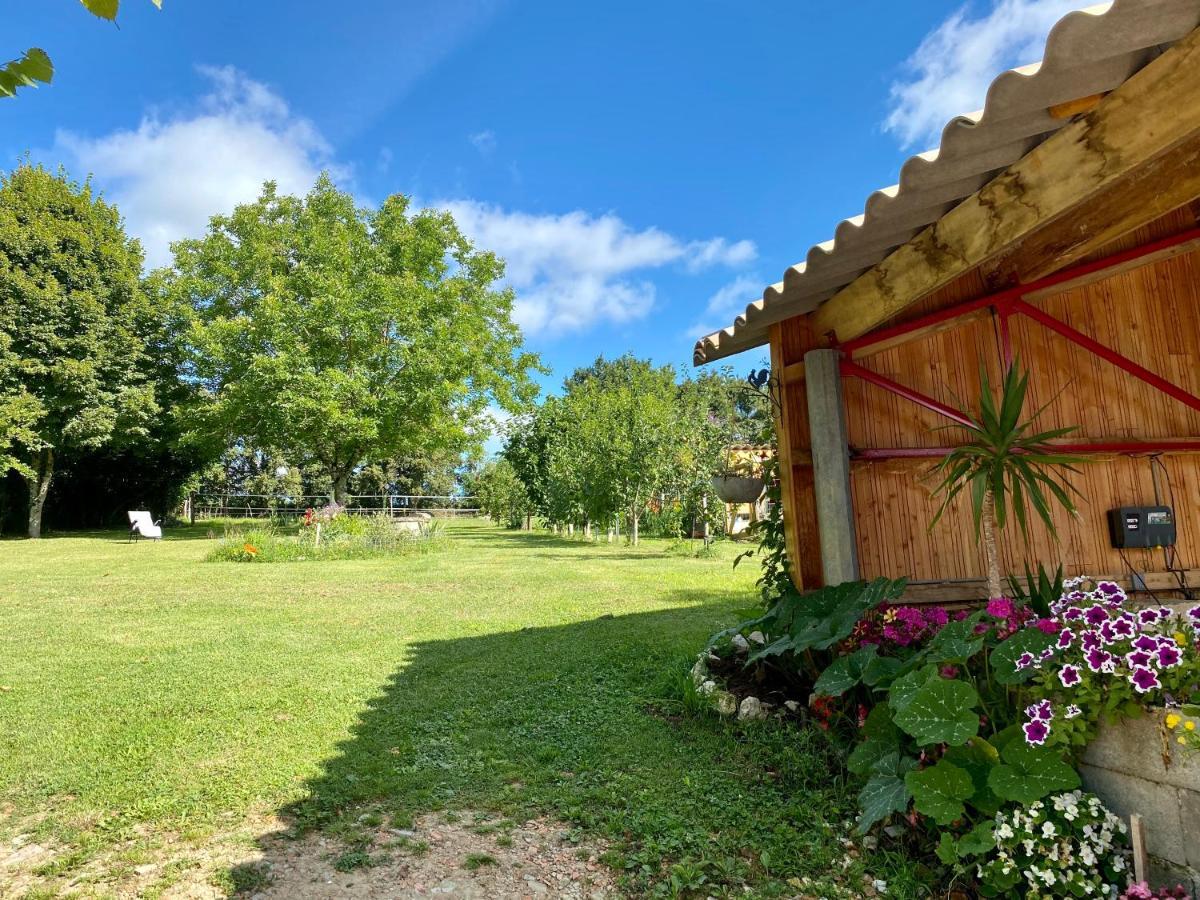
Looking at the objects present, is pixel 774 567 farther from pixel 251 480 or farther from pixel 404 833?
pixel 251 480

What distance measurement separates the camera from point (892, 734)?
7.16 ft

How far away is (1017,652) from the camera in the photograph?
1918 millimetres

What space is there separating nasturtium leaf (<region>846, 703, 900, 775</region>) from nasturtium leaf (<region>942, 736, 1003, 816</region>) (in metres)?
0.26

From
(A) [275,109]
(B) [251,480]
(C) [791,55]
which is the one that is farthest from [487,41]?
(B) [251,480]

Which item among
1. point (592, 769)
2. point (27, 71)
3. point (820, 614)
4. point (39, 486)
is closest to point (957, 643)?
point (820, 614)

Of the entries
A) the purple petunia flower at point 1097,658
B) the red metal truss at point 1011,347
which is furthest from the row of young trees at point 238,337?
the purple petunia flower at point 1097,658

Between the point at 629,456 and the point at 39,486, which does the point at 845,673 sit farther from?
the point at 39,486

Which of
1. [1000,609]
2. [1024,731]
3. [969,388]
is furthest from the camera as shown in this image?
[969,388]

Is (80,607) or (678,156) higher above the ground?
(678,156)

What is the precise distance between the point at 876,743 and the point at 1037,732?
577mm

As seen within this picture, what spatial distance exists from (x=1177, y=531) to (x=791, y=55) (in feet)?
21.7

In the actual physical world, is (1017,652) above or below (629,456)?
below

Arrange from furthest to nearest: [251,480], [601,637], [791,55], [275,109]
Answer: [251,480] → [275,109] → [791,55] → [601,637]

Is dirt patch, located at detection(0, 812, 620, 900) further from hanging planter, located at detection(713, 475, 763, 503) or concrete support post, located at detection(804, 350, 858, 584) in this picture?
hanging planter, located at detection(713, 475, 763, 503)
